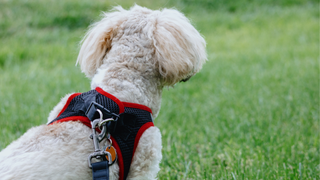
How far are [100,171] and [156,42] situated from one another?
93cm

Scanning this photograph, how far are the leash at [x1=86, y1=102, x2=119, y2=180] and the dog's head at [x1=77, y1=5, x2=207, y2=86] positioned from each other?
52 cm

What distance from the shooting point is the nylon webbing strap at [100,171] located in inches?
57.1

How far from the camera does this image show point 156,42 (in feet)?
6.31

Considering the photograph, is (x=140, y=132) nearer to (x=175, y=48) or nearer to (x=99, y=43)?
(x=175, y=48)

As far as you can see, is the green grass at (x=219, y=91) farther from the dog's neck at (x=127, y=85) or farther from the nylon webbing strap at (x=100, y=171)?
the nylon webbing strap at (x=100, y=171)

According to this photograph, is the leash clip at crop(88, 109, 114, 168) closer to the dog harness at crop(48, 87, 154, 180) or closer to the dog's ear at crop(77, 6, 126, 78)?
the dog harness at crop(48, 87, 154, 180)

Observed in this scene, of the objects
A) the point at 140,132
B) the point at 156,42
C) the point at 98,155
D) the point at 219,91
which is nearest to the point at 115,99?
the point at 140,132

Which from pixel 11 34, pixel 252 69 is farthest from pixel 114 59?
pixel 11 34

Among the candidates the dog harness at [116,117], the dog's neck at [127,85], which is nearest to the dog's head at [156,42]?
the dog's neck at [127,85]

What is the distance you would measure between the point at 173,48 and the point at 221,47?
23.0 ft

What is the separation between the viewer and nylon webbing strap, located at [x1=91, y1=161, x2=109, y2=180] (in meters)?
1.45

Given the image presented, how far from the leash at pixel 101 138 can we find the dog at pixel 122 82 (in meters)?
0.06

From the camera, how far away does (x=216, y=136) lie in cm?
353

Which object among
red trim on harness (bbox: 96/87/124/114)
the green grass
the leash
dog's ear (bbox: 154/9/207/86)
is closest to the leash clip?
the leash
